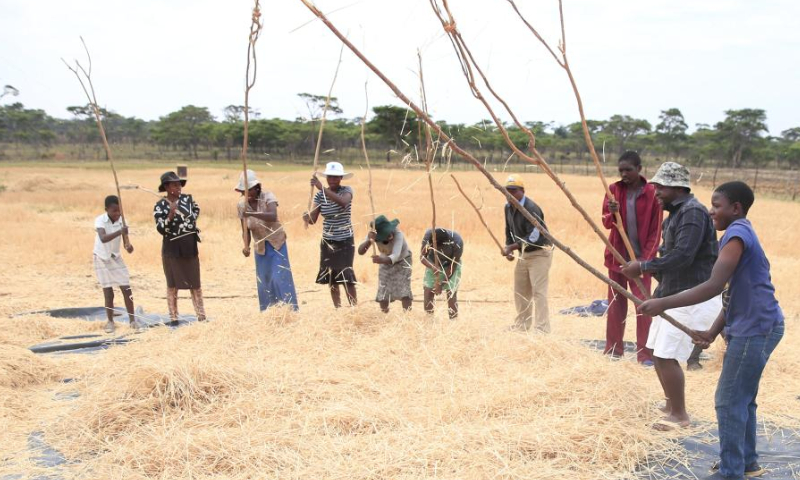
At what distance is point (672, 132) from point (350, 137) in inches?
950

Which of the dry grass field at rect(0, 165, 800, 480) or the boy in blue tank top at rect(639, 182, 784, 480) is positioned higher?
the boy in blue tank top at rect(639, 182, 784, 480)

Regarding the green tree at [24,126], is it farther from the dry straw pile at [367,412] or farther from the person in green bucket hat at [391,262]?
the dry straw pile at [367,412]

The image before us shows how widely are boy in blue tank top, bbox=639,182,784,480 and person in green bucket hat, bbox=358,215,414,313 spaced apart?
268cm

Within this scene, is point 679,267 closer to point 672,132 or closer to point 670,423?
point 670,423

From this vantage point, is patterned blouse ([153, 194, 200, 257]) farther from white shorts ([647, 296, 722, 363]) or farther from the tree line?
the tree line

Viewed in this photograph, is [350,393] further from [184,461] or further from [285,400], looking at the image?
[184,461]

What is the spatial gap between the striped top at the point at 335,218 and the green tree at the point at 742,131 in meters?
41.3

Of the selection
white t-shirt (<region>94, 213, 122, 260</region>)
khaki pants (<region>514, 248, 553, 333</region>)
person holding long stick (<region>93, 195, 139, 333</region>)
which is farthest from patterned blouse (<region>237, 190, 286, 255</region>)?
khaki pants (<region>514, 248, 553, 333</region>)

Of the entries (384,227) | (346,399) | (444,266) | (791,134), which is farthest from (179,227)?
(791,134)

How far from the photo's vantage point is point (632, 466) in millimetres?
2861

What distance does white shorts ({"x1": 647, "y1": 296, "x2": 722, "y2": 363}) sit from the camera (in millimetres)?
3170

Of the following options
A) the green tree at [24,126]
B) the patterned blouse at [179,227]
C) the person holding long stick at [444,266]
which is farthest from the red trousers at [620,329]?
the green tree at [24,126]

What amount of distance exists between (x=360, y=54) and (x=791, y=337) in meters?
4.74

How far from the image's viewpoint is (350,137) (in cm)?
4584
